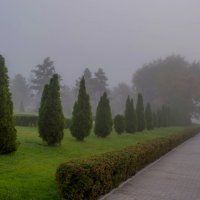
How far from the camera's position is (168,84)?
56938mm

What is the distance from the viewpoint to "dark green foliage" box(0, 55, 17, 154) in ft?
34.6

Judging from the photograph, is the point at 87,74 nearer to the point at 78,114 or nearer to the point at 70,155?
the point at 78,114

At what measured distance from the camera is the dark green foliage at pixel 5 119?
10531 mm

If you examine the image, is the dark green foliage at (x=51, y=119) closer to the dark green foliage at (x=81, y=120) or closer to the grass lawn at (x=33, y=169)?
the grass lawn at (x=33, y=169)

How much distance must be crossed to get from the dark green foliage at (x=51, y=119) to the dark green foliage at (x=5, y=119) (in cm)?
289

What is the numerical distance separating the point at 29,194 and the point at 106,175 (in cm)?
218

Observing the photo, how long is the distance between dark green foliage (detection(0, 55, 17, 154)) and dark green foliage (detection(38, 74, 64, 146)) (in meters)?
2.89

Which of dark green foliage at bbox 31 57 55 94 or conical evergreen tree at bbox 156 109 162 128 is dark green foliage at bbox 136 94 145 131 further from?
dark green foliage at bbox 31 57 55 94

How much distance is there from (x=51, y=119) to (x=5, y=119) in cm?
343

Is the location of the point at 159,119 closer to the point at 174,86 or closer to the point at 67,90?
the point at 174,86

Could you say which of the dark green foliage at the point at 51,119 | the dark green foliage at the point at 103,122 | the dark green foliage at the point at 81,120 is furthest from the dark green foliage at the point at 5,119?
the dark green foliage at the point at 103,122

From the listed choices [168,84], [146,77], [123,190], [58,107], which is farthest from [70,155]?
[146,77]

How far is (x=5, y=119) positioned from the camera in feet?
35.0

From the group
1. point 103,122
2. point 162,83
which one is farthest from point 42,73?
point 103,122
